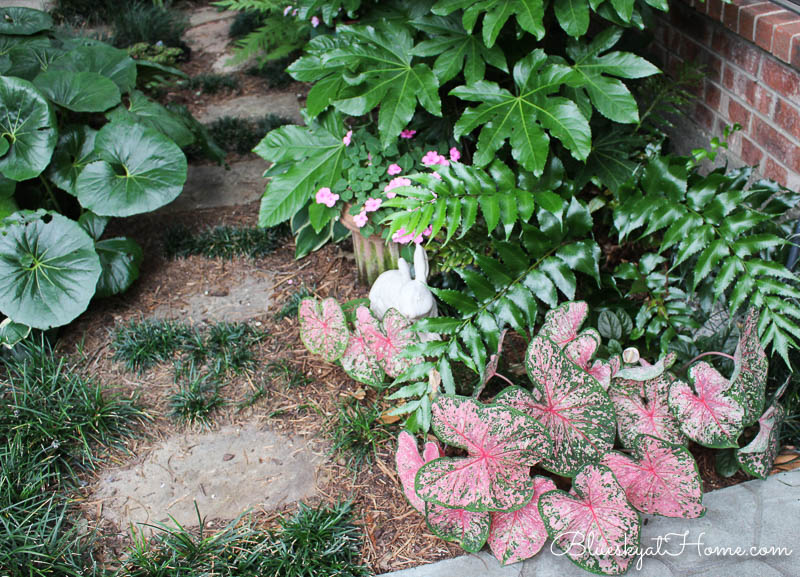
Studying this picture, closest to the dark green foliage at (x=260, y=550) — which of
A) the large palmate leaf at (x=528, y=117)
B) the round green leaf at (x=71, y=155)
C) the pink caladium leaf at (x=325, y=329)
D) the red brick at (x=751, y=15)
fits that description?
the pink caladium leaf at (x=325, y=329)

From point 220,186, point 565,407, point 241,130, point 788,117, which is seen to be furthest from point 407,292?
point 241,130

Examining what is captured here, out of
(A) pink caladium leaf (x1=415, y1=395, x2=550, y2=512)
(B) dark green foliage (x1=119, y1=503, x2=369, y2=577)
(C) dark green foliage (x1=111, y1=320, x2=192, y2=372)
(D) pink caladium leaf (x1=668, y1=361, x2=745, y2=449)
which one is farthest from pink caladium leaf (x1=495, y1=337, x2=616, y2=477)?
(C) dark green foliage (x1=111, y1=320, x2=192, y2=372)

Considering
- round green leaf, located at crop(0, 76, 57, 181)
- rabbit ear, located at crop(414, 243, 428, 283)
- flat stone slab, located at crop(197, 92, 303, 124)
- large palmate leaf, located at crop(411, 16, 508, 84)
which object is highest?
large palmate leaf, located at crop(411, 16, 508, 84)

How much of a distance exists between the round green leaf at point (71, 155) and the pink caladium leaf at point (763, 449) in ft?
9.11

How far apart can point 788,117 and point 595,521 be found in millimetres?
1575

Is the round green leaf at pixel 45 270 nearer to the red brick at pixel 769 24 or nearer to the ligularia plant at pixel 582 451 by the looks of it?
the ligularia plant at pixel 582 451

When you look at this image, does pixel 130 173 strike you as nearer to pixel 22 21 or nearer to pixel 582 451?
pixel 22 21

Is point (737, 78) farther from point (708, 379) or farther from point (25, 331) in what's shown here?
point (25, 331)

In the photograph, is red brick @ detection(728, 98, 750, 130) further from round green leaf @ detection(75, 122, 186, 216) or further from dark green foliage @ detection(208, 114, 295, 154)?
dark green foliage @ detection(208, 114, 295, 154)

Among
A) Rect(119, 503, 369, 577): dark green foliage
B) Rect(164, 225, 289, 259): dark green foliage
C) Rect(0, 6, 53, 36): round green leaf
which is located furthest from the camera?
Rect(164, 225, 289, 259): dark green foliage

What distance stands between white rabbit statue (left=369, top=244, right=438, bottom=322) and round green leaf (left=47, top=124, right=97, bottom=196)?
4.69 ft

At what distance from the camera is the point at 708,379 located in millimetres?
2115

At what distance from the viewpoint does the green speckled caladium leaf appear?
209cm

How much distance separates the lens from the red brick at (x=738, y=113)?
2650 mm
